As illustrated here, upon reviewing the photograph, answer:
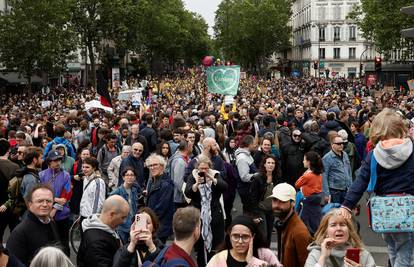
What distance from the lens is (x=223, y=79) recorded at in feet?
75.6

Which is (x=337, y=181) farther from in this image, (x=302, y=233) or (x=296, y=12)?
(x=296, y=12)

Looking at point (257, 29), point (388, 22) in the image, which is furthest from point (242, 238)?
point (257, 29)

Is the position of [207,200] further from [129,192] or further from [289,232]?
[289,232]

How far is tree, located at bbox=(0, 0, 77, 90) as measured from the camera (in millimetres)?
38938

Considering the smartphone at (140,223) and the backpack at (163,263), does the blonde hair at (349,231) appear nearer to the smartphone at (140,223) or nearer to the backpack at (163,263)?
the backpack at (163,263)

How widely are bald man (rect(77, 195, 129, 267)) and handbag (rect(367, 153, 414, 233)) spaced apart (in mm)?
2016

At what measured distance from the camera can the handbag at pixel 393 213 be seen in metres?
5.29

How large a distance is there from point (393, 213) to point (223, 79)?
17.9 m

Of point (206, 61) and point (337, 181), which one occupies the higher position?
point (206, 61)

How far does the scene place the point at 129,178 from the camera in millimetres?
7973

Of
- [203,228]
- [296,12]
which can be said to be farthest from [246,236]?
[296,12]

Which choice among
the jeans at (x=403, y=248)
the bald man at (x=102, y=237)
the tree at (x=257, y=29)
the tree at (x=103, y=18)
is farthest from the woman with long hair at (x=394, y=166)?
the tree at (x=257, y=29)

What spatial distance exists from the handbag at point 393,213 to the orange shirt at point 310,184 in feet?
8.95

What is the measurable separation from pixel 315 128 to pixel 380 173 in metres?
7.13
